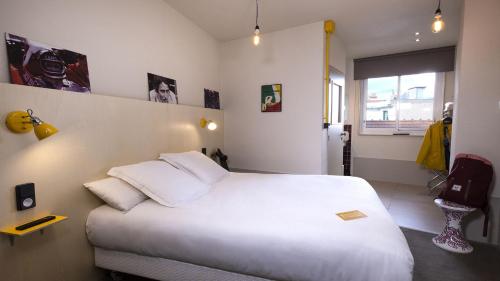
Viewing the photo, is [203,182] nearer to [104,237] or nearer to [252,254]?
[104,237]

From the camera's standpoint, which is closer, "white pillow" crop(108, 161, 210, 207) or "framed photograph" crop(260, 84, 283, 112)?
"white pillow" crop(108, 161, 210, 207)

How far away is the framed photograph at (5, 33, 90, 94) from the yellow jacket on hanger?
15.7 ft

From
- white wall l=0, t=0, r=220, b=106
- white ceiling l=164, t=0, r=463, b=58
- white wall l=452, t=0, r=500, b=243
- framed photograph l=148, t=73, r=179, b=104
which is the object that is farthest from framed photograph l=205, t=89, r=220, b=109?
white wall l=452, t=0, r=500, b=243

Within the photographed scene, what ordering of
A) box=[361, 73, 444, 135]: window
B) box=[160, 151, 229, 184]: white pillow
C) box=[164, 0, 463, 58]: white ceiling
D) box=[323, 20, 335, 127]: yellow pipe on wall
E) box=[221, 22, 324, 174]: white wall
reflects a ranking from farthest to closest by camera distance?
1. box=[361, 73, 444, 135]: window
2. box=[221, 22, 324, 174]: white wall
3. box=[323, 20, 335, 127]: yellow pipe on wall
4. box=[164, 0, 463, 58]: white ceiling
5. box=[160, 151, 229, 184]: white pillow

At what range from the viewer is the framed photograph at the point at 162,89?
7.52ft

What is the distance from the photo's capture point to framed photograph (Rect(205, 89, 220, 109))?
3195 millimetres

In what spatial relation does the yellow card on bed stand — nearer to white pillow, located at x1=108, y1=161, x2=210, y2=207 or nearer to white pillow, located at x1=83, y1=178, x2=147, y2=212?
white pillow, located at x1=108, y1=161, x2=210, y2=207

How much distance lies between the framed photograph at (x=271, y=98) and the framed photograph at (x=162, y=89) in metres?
1.23

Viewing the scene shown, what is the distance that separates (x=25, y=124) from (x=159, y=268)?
3.76 feet

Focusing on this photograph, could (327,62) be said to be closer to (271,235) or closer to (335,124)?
(335,124)

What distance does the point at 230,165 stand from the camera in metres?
3.57

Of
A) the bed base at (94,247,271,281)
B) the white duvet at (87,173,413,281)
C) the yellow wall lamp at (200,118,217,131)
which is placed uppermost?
the yellow wall lamp at (200,118,217,131)

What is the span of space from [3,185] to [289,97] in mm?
2791

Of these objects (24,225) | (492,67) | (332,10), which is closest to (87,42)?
(24,225)
